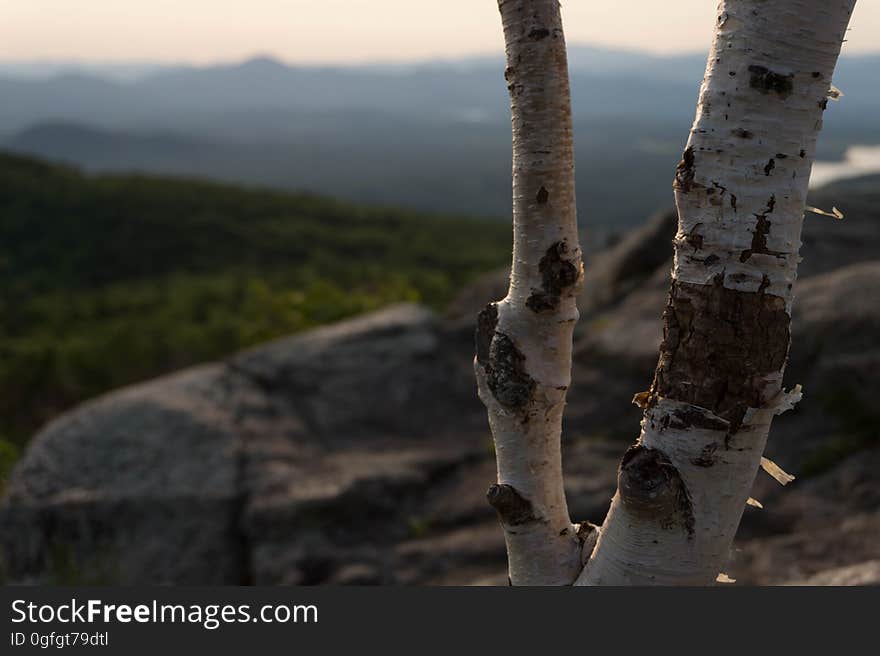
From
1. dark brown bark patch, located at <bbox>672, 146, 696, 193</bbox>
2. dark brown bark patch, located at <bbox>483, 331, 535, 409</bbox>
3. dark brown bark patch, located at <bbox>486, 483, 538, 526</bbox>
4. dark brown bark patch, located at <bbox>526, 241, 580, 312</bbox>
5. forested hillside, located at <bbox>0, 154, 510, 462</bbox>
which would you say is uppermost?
forested hillside, located at <bbox>0, 154, 510, 462</bbox>

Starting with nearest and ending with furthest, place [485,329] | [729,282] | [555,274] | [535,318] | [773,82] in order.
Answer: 1. [773,82]
2. [729,282]
3. [555,274]
4. [535,318]
5. [485,329]

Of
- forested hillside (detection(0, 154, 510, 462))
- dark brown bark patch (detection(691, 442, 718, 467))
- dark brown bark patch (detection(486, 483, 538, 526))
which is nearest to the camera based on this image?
dark brown bark patch (detection(691, 442, 718, 467))

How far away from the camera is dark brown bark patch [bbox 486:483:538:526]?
3.30 metres

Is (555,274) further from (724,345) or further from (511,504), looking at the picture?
(511,504)

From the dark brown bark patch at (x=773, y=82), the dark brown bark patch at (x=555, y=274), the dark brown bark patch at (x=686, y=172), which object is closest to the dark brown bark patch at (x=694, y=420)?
the dark brown bark patch at (x=555, y=274)

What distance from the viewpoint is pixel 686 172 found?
107 inches

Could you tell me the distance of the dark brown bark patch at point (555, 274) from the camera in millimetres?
3152

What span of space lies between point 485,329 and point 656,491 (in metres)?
1.01

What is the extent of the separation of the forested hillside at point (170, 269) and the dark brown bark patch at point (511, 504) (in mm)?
12115

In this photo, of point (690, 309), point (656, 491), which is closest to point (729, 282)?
point (690, 309)

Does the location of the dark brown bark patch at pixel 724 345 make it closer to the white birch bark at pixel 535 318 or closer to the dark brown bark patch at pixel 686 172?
the dark brown bark patch at pixel 686 172

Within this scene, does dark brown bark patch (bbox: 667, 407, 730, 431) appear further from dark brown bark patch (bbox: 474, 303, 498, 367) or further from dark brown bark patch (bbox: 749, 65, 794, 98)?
dark brown bark patch (bbox: 749, 65, 794, 98)

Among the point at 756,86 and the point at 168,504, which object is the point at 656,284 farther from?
the point at 756,86

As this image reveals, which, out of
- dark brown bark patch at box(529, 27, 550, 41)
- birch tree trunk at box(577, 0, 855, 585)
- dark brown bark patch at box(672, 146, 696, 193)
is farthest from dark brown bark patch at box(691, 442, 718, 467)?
dark brown bark patch at box(529, 27, 550, 41)
